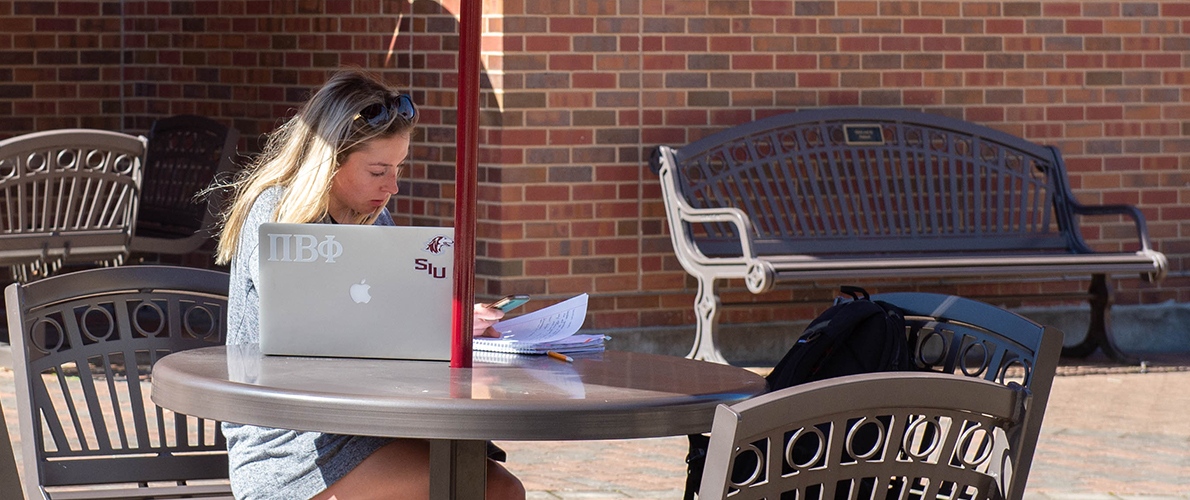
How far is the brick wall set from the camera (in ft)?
26.1

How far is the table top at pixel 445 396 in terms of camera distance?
263 centimetres

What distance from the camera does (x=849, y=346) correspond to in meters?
3.17

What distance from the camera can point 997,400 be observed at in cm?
236

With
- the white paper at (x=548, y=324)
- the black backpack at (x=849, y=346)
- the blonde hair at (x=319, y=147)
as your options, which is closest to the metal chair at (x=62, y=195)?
the blonde hair at (x=319, y=147)

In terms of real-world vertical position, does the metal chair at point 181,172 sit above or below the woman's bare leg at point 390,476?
above

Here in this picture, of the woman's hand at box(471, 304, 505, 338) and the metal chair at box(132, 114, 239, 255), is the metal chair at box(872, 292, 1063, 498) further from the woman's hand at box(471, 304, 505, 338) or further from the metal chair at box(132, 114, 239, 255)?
the metal chair at box(132, 114, 239, 255)

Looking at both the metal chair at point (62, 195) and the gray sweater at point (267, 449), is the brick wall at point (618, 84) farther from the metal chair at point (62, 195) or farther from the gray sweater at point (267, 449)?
the gray sweater at point (267, 449)

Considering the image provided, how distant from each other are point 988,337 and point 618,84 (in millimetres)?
Answer: 5090

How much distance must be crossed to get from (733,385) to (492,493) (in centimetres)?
61

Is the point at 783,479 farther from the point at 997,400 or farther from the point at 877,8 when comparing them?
the point at 877,8

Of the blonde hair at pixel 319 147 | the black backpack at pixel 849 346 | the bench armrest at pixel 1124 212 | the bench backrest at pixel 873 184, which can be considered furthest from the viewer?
the bench armrest at pixel 1124 212

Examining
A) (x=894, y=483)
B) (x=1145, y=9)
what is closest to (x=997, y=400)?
(x=894, y=483)

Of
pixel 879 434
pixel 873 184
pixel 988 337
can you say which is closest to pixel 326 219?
pixel 988 337

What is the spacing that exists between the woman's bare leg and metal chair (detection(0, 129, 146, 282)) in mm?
4793
